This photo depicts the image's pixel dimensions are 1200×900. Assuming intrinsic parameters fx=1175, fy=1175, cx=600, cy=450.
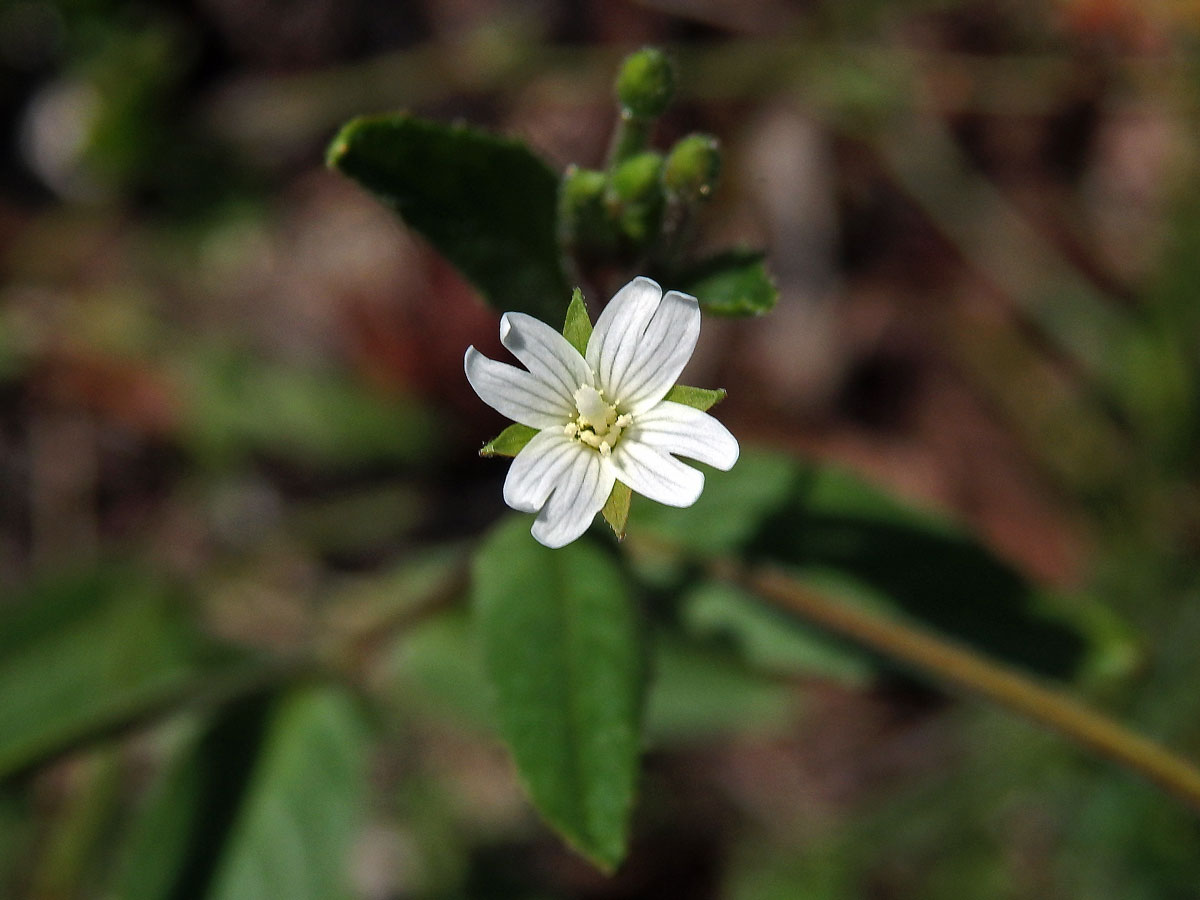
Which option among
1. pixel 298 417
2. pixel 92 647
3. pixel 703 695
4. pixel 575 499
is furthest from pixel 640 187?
pixel 298 417

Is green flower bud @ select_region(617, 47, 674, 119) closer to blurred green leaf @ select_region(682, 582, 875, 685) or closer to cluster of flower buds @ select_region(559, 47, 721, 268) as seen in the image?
cluster of flower buds @ select_region(559, 47, 721, 268)

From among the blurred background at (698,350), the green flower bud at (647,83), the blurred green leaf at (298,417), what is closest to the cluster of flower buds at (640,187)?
the green flower bud at (647,83)

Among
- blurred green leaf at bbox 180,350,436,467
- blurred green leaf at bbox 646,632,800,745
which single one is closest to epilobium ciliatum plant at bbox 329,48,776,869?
blurred green leaf at bbox 646,632,800,745

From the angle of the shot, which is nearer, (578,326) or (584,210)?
(578,326)

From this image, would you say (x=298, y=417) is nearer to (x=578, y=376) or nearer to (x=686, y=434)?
(x=578, y=376)

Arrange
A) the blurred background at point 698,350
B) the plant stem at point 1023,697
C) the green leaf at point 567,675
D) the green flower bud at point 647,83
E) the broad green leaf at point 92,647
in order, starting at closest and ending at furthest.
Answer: the green leaf at point 567,675 < the green flower bud at point 647,83 < the plant stem at point 1023,697 < the broad green leaf at point 92,647 < the blurred background at point 698,350

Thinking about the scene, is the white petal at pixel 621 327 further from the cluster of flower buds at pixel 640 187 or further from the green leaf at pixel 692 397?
the cluster of flower buds at pixel 640 187

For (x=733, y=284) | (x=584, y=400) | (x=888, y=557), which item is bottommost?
(x=888, y=557)
